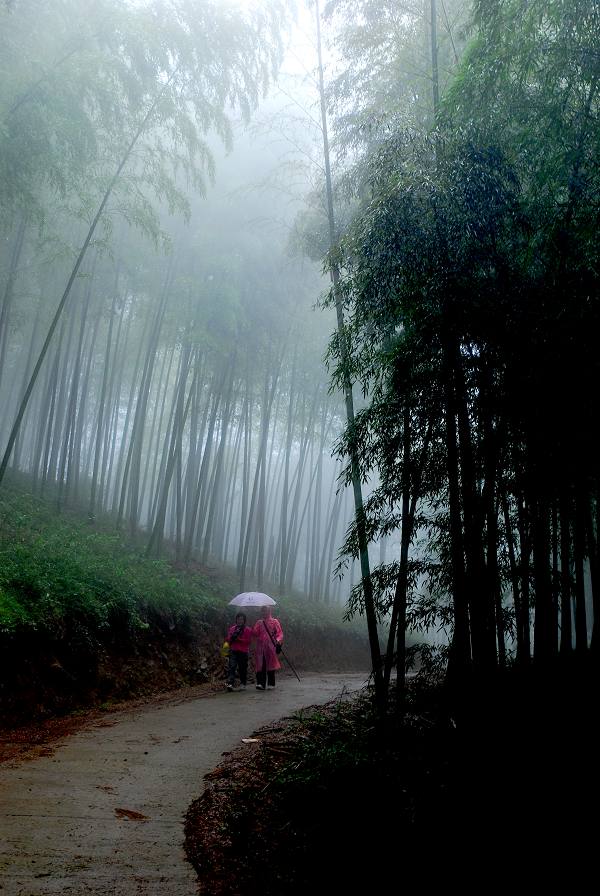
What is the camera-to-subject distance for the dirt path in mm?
2309

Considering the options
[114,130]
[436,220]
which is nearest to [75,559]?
[114,130]

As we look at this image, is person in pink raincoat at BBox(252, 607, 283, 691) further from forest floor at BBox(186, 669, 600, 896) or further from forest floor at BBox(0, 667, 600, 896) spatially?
forest floor at BBox(186, 669, 600, 896)

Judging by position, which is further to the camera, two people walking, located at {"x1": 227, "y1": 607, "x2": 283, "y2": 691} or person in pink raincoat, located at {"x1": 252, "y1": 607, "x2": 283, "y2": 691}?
person in pink raincoat, located at {"x1": 252, "y1": 607, "x2": 283, "y2": 691}

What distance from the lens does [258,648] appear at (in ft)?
26.2

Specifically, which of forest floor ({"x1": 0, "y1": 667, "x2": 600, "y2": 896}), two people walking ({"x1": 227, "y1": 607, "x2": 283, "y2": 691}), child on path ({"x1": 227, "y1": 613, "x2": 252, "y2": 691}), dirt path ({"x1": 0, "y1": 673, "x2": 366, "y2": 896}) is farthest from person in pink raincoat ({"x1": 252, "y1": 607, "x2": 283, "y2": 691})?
forest floor ({"x1": 0, "y1": 667, "x2": 600, "y2": 896})

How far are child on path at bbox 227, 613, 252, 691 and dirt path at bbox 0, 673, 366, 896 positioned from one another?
1.97m

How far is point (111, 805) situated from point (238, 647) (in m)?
4.61

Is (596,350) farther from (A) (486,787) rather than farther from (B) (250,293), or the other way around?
(B) (250,293)

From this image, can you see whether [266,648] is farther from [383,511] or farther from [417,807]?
[417,807]

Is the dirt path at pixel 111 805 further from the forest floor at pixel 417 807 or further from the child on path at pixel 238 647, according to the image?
the child on path at pixel 238 647

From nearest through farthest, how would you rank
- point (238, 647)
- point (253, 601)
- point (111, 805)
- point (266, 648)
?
point (111, 805), point (238, 647), point (266, 648), point (253, 601)

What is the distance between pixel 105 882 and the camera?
2.27 m

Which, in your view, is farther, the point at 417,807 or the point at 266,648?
the point at 266,648

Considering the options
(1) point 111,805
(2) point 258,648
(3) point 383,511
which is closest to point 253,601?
(2) point 258,648
